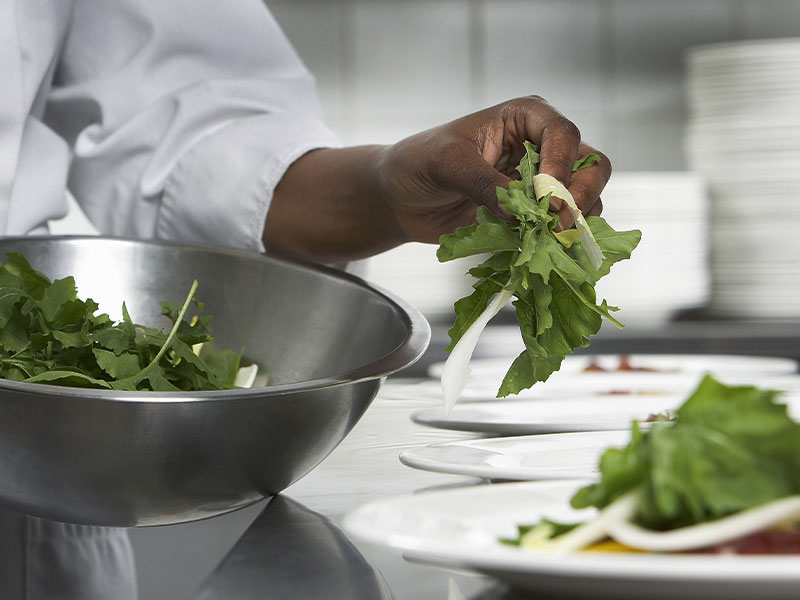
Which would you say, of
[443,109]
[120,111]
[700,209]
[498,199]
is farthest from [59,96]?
[443,109]

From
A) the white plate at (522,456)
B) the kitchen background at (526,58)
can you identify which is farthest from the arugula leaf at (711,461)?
the kitchen background at (526,58)

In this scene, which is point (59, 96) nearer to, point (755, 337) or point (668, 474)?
point (668, 474)

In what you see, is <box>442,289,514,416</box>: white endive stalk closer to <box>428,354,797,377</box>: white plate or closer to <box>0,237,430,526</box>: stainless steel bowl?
<box>0,237,430,526</box>: stainless steel bowl

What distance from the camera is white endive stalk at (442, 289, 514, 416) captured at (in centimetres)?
51

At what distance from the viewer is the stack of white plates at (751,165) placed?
1798 mm

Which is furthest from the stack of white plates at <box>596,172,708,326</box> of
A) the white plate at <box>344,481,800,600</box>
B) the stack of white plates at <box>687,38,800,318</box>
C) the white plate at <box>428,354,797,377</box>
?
the white plate at <box>344,481,800,600</box>

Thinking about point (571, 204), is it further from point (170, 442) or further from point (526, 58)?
point (526, 58)

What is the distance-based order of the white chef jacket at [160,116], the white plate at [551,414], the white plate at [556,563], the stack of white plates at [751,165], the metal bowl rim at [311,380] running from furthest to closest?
the stack of white plates at [751,165] → the white chef jacket at [160,116] → the white plate at [551,414] → the metal bowl rim at [311,380] → the white plate at [556,563]

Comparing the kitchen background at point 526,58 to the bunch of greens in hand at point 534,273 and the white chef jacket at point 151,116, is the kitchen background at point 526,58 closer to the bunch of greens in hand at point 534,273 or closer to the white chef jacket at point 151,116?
the white chef jacket at point 151,116

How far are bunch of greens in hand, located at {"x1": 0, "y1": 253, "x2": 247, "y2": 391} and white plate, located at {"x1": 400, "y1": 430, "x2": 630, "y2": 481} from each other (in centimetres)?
14

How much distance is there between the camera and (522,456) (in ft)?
1.66

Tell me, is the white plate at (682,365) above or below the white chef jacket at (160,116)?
below

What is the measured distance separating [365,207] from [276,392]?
1.49 ft

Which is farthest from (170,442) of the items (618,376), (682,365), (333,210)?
(682,365)
